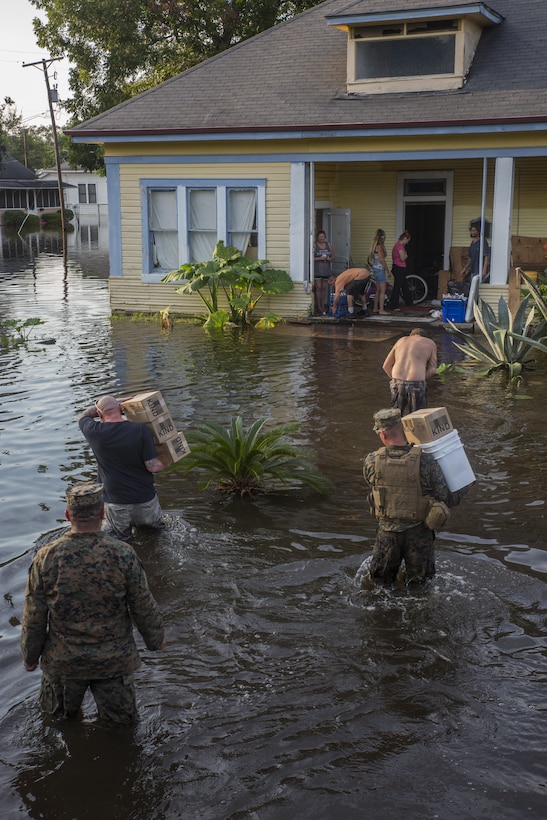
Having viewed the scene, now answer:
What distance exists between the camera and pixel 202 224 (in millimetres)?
21969

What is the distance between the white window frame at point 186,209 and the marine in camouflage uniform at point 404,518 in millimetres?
14416

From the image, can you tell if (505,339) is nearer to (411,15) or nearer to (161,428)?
(411,15)

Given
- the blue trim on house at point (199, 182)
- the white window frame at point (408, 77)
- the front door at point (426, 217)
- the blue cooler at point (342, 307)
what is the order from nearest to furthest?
the white window frame at point (408, 77)
the blue cooler at point (342, 307)
the blue trim on house at point (199, 182)
the front door at point (426, 217)

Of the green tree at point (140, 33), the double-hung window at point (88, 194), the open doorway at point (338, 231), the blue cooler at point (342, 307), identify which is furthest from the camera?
the double-hung window at point (88, 194)

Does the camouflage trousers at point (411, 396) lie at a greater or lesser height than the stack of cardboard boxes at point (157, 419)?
lesser

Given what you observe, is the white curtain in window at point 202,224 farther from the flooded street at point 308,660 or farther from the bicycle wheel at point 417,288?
the flooded street at point 308,660

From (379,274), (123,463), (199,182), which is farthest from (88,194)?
(123,463)

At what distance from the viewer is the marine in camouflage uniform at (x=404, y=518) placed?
7273 mm

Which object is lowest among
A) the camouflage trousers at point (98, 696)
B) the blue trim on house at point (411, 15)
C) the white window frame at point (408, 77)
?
the camouflage trousers at point (98, 696)

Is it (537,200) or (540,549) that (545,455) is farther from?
(537,200)

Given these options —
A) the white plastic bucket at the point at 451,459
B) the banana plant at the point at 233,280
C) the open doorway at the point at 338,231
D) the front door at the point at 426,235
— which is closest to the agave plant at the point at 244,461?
the white plastic bucket at the point at 451,459

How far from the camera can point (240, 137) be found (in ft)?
67.3

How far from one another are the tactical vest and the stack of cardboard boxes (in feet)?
6.88

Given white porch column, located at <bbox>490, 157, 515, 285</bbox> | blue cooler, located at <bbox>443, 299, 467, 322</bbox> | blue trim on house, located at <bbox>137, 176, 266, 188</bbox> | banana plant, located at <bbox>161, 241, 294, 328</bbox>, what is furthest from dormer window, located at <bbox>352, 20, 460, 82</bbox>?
blue cooler, located at <bbox>443, 299, 467, 322</bbox>
